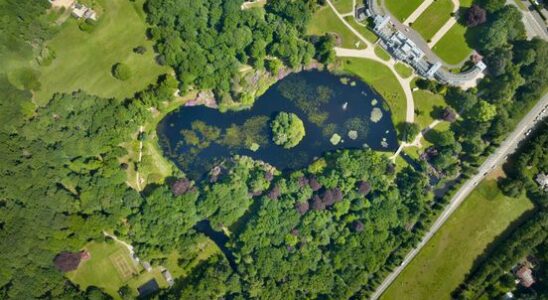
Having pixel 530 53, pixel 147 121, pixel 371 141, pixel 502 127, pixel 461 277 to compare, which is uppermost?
pixel 530 53

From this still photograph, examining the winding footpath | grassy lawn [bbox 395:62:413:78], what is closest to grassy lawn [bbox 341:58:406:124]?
the winding footpath

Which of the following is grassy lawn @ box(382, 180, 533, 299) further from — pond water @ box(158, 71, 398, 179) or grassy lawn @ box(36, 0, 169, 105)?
grassy lawn @ box(36, 0, 169, 105)

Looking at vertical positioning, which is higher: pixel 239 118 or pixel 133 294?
pixel 239 118

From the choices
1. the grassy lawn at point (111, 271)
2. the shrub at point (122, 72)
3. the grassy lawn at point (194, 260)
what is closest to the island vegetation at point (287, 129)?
the grassy lawn at point (194, 260)

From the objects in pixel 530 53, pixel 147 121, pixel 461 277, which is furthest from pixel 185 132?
pixel 530 53

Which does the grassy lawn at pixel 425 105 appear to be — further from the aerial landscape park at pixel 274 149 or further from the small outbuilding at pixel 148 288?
the small outbuilding at pixel 148 288

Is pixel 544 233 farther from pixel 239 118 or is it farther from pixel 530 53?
pixel 239 118
